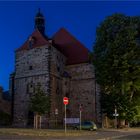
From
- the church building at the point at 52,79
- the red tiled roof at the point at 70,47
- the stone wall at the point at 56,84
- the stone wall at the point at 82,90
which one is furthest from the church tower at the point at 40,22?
the stone wall at the point at 82,90

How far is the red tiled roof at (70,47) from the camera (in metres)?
64.6

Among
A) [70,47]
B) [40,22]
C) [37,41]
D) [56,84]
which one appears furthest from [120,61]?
[40,22]

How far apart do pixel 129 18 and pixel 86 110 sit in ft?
57.2

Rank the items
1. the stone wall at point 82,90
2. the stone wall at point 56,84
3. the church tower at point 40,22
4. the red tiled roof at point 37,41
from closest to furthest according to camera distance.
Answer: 1. the stone wall at point 56,84
2. the red tiled roof at point 37,41
3. the stone wall at point 82,90
4. the church tower at point 40,22

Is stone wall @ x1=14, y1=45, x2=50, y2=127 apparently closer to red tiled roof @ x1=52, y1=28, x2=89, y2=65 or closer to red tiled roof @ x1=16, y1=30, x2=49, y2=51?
red tiled roof @ x1=16, y1=30, x2=49, y2=51

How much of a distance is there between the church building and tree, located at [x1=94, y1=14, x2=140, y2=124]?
7.24 metres

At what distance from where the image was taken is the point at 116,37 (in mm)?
53062

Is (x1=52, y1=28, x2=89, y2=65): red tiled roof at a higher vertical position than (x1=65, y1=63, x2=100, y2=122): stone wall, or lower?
higher

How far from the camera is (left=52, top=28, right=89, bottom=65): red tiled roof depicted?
6456 centimetres

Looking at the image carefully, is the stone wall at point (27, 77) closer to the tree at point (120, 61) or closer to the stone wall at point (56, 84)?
the stone wall at point (56, 84)

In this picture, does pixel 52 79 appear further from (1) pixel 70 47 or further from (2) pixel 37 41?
(1) pixel 70 47

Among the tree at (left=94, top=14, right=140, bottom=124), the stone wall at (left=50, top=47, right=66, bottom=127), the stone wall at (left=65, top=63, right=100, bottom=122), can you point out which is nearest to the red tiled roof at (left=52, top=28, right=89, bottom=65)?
the stone wall at (left=65, top=63, right=100, bottom=122)

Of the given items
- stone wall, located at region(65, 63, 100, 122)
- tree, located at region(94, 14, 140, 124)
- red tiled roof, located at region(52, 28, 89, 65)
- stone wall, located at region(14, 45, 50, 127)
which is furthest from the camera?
red tiled roof, located at region(52, 28, 89, 65)

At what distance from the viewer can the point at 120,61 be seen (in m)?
51.2
